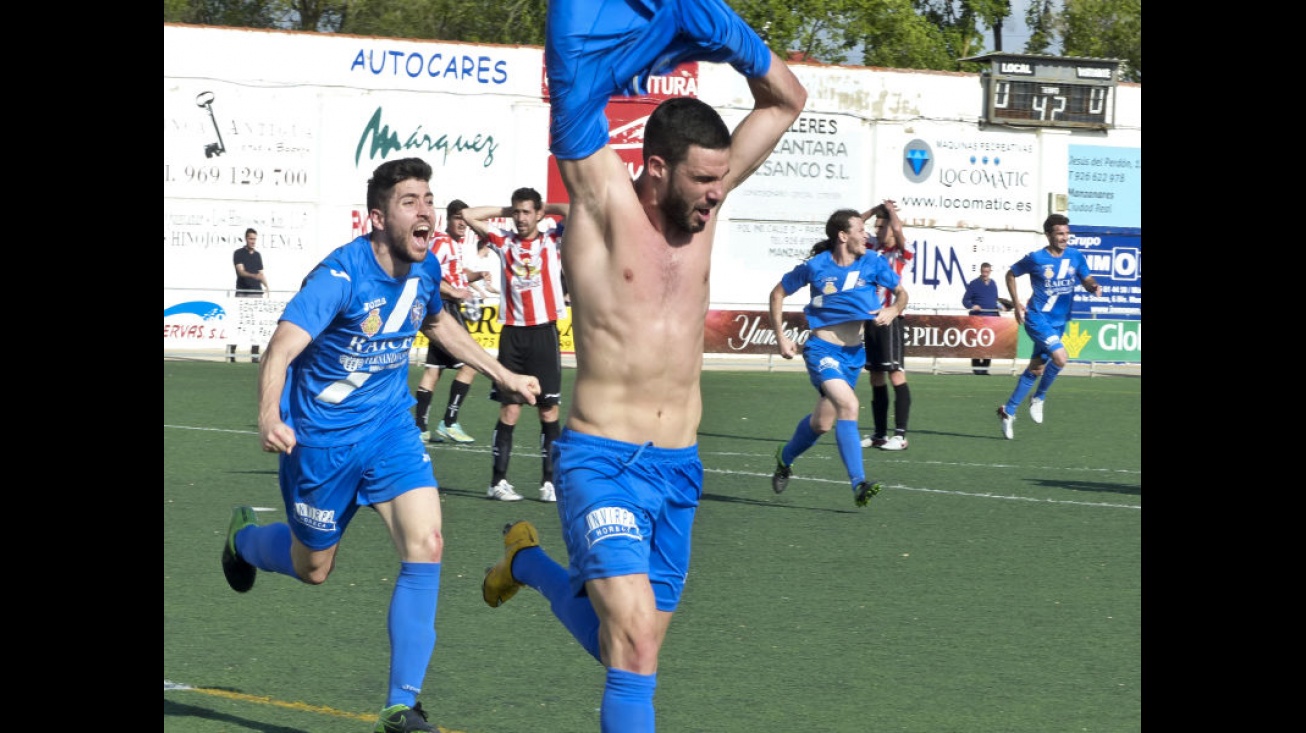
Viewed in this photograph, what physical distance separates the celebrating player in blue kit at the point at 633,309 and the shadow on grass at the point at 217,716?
146cm

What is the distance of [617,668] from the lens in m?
5.71

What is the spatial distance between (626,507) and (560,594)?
0.76m

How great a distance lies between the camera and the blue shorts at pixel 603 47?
5.75 meters

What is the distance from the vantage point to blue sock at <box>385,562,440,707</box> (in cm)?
675

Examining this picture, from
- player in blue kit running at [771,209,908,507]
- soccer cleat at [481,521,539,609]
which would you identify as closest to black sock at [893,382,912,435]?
player in blue kit running at [771,209,908,507]

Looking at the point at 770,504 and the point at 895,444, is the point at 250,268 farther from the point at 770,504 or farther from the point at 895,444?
the point at 770,504

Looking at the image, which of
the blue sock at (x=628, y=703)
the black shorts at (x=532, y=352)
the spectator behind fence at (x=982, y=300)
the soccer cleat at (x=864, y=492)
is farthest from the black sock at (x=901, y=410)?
the spectator behind fence at (x=982, y=300)

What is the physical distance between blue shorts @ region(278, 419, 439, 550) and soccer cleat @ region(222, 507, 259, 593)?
83cm

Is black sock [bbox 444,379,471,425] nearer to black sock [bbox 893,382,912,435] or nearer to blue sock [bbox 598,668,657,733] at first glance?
black sock [bbox 893,382,912,435]

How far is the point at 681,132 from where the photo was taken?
575 centimetres

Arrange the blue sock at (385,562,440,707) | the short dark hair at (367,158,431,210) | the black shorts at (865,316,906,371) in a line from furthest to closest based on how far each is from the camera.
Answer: the black shorts at (865,316,906,371) → the short dark hair at (367,158,431,210) → the blue sock at (385,562,440,707)

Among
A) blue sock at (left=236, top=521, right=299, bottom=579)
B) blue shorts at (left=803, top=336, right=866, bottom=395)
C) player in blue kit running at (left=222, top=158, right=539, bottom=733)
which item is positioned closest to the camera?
player in blue kit running at (left=222, top=158, right=539, bottom=733)

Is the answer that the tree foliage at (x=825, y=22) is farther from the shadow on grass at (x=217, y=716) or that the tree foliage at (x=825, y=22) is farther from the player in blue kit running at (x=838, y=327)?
the shadow on grass at (x=217, y=716)
